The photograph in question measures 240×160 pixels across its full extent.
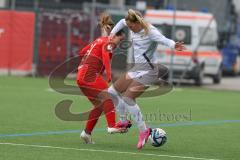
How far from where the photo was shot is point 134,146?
40.1ft

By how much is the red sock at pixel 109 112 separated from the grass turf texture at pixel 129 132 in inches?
13.4

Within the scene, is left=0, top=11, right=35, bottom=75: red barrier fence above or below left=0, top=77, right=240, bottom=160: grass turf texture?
below

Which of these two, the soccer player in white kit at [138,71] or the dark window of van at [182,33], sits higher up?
the soccer player in white kit at [138,71]

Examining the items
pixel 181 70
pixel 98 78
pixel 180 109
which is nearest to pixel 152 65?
pixel 98 78

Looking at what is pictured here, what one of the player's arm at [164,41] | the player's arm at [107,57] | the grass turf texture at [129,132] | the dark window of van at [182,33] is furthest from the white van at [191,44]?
the player's arm at [164,41]

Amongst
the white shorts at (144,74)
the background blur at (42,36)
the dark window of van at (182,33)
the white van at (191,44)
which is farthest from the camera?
→ the dark window of van at (182,33)

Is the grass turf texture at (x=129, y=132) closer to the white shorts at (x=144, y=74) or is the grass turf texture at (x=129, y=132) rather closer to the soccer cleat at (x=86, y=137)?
the soccer cleat at (x=86, y=137)

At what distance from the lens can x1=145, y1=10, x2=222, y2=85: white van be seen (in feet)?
96.6

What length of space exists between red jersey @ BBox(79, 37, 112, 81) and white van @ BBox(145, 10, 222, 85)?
54.5 feet

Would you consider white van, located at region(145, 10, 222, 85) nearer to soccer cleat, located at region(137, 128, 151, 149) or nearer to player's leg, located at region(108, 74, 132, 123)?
player's leg, located at region(108, 74, 132, 123)

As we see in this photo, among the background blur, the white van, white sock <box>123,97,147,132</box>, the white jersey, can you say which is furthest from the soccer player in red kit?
the background blur

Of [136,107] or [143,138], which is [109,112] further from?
[143,138]

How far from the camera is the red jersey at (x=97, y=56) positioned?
39.4 feet

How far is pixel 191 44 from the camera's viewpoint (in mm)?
30141
